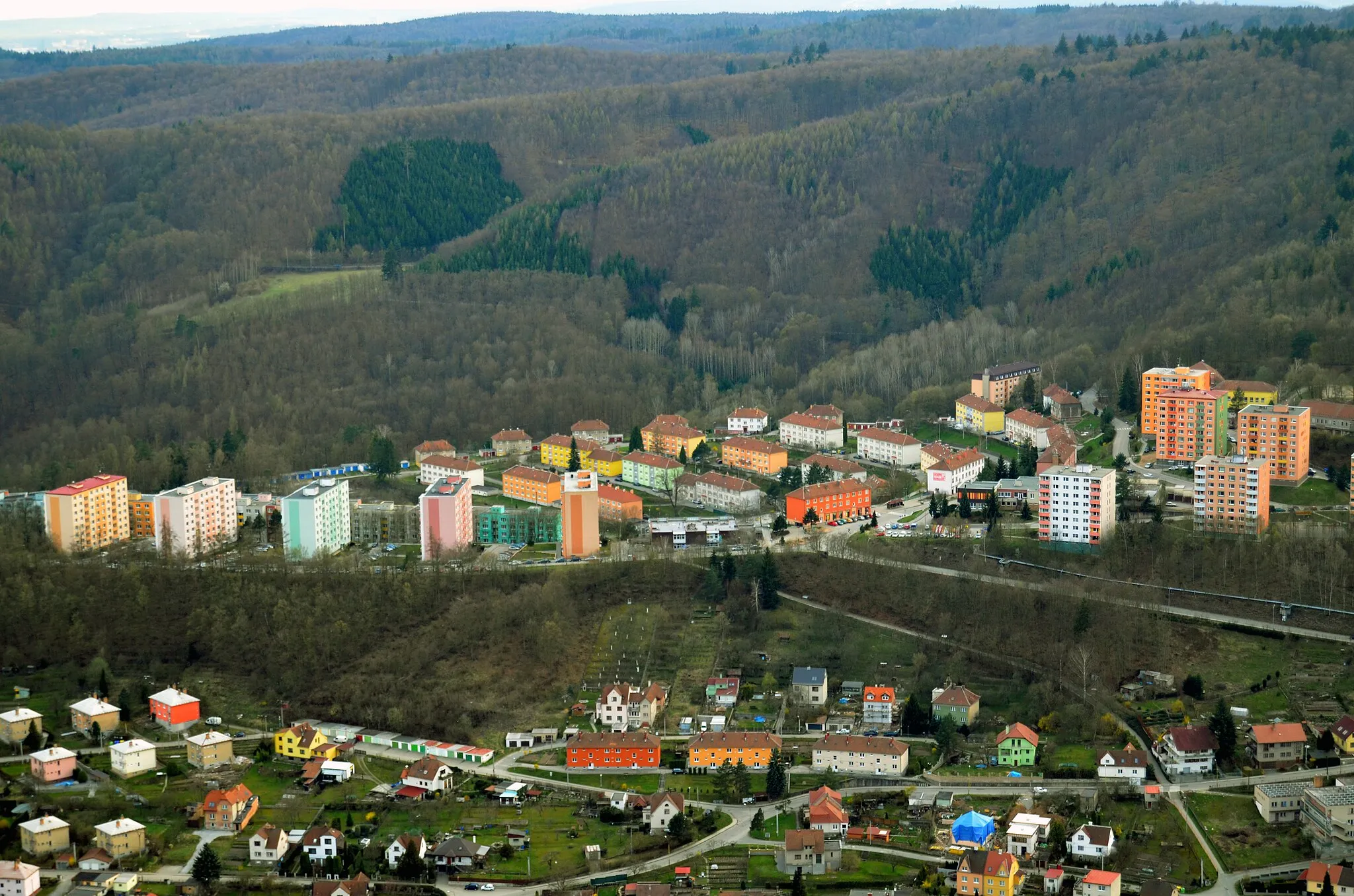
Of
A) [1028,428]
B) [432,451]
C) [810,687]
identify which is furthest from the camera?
[432,451]

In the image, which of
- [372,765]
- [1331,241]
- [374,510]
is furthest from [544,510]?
[1331,241]

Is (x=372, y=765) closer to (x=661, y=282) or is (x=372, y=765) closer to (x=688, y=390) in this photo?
(x=688, y=390)

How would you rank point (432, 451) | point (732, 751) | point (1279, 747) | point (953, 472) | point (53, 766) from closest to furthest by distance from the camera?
point (1279, 747) < point (732, 751) < point (53, 766) < point (953, 472) < point (432, 451)

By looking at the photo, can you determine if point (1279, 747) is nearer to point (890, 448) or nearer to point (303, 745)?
point (303, 745)

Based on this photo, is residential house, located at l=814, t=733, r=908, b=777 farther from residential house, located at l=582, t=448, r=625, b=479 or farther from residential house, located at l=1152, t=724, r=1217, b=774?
A: residential house, located at l=582, t=448, r=625, b=479

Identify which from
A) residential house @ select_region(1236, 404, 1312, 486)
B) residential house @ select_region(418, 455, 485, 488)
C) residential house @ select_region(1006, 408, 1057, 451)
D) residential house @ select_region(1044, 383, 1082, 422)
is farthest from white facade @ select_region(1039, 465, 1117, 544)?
residential house @ select_region(418, 455, 485, 488)

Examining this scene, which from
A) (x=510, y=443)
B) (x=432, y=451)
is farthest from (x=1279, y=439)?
(x=432, y=451)
